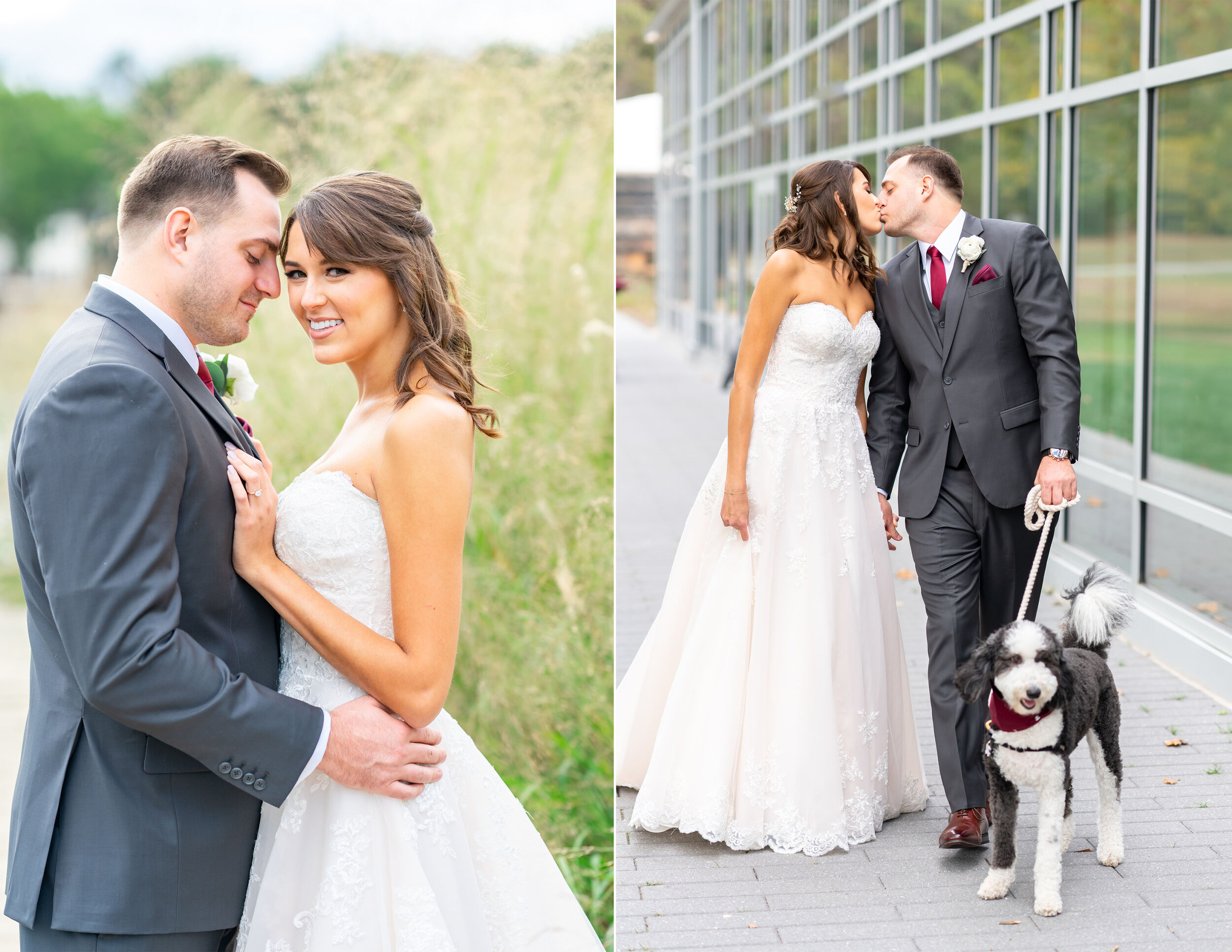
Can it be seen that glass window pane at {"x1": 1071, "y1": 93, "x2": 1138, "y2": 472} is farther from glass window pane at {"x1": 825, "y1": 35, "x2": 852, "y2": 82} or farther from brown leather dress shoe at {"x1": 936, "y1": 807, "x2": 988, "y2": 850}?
glass window pane at {"x1": 825, "y1": 35, "x2": 852, "y2": 82}

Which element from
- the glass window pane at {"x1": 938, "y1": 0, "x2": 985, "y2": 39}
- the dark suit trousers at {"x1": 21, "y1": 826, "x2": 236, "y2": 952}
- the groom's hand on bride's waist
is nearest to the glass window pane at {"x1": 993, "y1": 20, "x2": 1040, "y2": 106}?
the glass window pane at {"x1": 938, "y1": 0, "x2": 985, "y2": 39}

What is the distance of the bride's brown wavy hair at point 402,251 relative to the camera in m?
2.14

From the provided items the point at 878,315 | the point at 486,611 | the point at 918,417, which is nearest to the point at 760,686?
the point at 918,417

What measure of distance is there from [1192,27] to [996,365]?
353 cm

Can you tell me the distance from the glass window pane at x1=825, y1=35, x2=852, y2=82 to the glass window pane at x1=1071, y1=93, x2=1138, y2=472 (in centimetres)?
611

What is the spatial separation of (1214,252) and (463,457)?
844 centimetres

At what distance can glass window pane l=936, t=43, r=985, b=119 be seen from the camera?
8.88 meters

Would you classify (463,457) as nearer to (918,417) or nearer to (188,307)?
(188,307)

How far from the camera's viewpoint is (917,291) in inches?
150

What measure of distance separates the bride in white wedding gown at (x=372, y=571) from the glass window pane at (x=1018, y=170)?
21.4 feet

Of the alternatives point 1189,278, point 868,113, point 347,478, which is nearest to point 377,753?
point 347,478

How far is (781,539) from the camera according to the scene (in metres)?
3.92

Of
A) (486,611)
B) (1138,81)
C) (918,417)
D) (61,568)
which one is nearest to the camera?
(61,568)

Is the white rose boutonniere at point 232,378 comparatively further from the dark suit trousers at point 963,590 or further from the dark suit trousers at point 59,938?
the dark suit trousers at point 963,590
